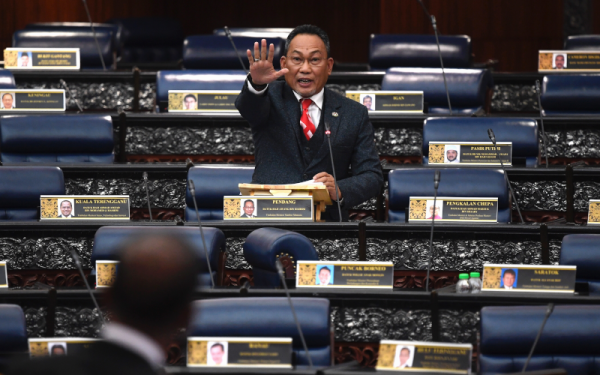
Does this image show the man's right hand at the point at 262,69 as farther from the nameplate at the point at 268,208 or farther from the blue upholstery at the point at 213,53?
the blue upholstery at the point at 213,53

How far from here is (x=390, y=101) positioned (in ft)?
14.9

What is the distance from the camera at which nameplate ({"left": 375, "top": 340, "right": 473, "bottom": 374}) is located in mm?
2154

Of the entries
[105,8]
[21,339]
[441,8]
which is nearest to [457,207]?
[21,339]

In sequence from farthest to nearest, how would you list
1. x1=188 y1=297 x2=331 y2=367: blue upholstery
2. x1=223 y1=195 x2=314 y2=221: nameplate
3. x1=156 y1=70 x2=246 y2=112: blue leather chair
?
x1=156 y1=70 x2=246 y2=112: blue leather chair, x1=223 y1=195 x2=314 y2=221: nameplate, x1=188 y1=297 x2=331 y2=367: blue upholstery

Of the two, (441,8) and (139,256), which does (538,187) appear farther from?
(441,8)

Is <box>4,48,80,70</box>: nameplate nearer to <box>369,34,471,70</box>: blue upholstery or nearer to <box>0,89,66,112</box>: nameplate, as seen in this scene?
<box>0,89,66,112</box>: nameplate

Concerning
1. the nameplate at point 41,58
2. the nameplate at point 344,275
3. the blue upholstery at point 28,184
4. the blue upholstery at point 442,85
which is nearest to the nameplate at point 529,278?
the nameplate at point 344,275

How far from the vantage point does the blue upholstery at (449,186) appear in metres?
3.53

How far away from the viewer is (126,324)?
111 centimetres

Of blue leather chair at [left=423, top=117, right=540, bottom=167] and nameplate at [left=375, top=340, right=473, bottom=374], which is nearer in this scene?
nameplate at [left=375, top=340, right=473, bottom=374]

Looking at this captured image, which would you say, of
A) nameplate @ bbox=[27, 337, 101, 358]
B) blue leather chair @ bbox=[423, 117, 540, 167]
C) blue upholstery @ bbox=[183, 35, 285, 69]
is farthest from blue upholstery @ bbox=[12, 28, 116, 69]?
nameplate @ bbox=[27, 337, 101, 358]

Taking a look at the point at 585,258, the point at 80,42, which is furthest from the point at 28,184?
the point at 585,258

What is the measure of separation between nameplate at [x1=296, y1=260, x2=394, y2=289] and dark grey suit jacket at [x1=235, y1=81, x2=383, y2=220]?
382 millimetres

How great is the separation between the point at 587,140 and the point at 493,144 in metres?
0.88
